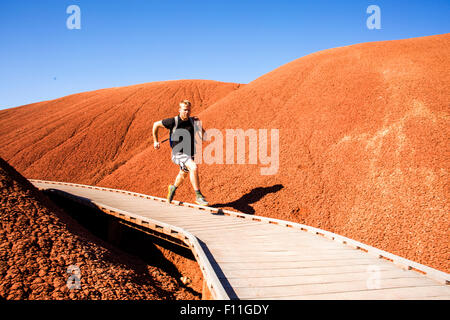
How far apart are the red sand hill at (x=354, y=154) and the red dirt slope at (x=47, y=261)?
14.0 ft

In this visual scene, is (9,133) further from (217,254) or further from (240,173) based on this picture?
(217,254)

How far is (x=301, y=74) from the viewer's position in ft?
49.7

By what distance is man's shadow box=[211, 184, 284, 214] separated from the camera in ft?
24.7

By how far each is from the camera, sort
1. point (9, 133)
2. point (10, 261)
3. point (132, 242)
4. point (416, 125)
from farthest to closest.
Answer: point (9, 133), point (416, 125), point (132, 242), point (10, 261)

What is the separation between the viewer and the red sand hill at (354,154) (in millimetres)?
5785

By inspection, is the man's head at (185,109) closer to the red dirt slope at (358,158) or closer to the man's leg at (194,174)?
the man's leg at (194,174)

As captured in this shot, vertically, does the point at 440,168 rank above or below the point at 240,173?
above

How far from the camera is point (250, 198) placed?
7789mm

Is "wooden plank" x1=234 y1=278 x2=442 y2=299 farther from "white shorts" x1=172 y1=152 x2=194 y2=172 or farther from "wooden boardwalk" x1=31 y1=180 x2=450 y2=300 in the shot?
"white shorts" x1=172 y1=152 x2=194 y2=172

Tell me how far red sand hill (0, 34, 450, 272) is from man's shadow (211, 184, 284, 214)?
36 mm

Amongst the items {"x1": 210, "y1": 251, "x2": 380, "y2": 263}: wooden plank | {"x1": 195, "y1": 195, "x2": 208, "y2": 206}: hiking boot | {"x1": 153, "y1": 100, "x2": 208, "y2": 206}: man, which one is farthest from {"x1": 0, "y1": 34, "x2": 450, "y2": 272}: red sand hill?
{"x1": 210, "y1": 251, "x2": 380, "y2": 263}: wooden plank

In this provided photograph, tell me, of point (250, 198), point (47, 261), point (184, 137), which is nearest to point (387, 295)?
point (47, 261)
